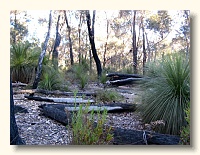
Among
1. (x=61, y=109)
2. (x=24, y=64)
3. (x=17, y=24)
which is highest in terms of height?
(x=17, y=24)

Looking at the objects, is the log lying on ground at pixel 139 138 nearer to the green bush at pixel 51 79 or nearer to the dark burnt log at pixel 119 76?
the dark burnt log at pixel 119 76

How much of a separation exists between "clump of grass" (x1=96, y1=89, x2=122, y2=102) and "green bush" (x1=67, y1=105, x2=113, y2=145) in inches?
25.9

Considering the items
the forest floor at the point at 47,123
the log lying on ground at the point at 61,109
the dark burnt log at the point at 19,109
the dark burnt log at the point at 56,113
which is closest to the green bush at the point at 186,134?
the forest floor at the point at 47,123

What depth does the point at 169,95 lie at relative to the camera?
9.00ft

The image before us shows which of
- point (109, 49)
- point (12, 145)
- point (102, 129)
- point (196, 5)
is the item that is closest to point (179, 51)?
point (196, 5)

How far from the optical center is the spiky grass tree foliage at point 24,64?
324 cm

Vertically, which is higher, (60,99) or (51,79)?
(51,79)

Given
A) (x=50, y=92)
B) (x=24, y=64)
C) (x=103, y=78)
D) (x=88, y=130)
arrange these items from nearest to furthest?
(x=88, y=130) < (x=103, y=78) < (x=50, y=92) < (x=24, y=64)

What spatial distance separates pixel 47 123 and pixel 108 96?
84 centimetres

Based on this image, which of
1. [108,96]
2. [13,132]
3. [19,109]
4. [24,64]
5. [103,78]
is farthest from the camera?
[24,64]

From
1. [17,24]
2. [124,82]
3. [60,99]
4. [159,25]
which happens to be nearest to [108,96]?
[124,82]

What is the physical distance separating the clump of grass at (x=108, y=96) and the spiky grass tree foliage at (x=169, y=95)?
15.8 inches

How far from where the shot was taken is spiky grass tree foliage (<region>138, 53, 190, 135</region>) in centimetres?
266

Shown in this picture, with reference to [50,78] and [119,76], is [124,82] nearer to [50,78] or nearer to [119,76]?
[119,76]
